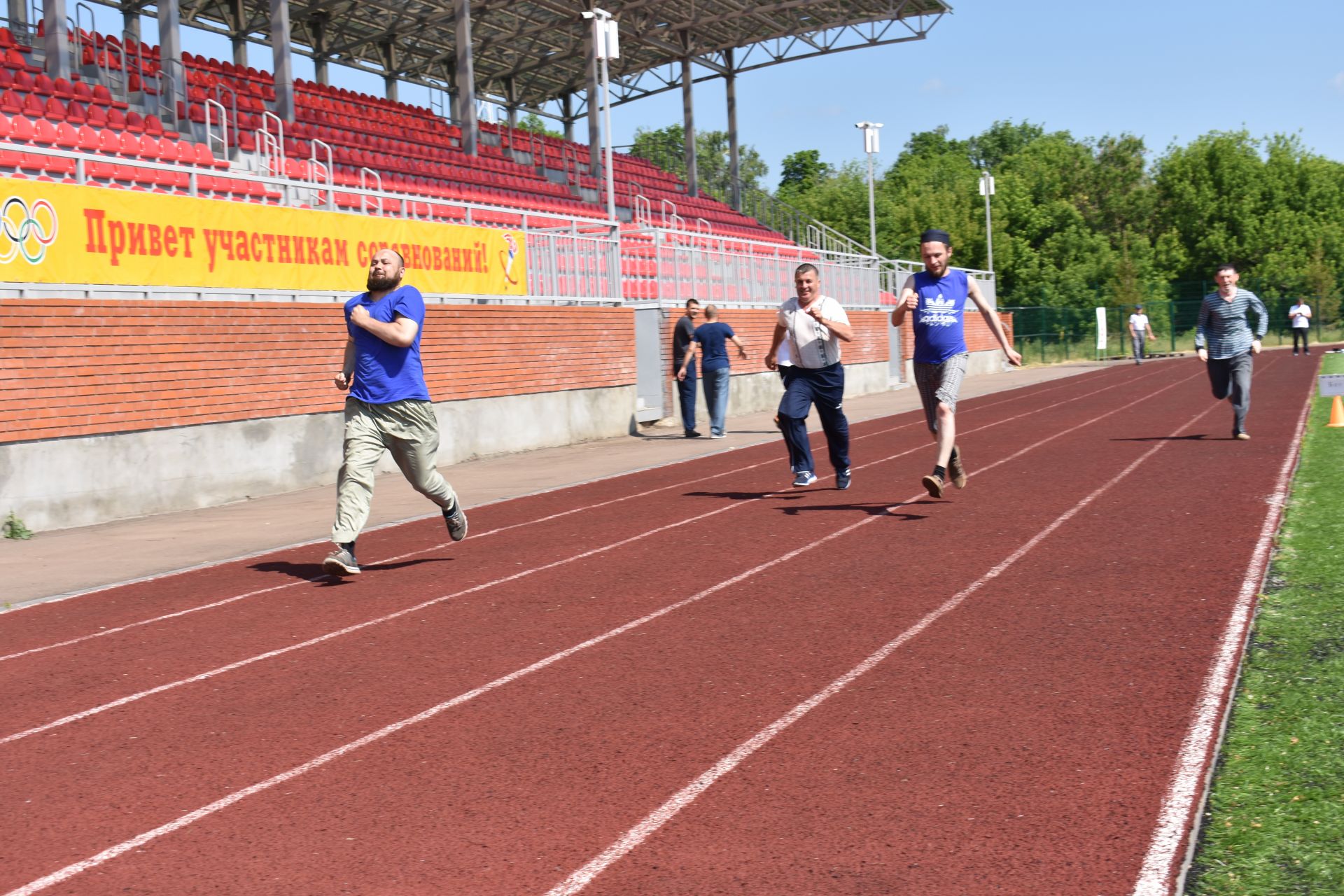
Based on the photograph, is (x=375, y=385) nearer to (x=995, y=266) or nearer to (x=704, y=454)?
(x=704, y=454)

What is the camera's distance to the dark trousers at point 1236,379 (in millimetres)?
15703

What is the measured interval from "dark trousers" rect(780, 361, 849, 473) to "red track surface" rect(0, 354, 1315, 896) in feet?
5.12

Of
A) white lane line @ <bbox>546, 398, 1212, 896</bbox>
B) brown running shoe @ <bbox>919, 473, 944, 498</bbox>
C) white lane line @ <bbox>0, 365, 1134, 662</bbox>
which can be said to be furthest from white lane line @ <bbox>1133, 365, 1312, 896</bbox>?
white lane line @ <bbox>0, 365, 1134, 662</bbox>

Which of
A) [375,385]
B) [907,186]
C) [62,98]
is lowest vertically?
[375,385]

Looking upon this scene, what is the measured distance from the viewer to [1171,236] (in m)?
78.4

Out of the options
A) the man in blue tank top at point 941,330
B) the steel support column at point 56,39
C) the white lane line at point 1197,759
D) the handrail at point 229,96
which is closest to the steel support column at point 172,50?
the handrail at point 229,96

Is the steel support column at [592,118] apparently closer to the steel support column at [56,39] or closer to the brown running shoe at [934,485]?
the steel support column at [56,39]

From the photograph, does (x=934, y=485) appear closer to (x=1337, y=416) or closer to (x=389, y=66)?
(x=1337, y=416)

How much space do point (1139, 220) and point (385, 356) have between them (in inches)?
3206

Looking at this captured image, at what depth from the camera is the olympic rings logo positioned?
39.3 ft

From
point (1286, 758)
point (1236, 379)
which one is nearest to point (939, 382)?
point (1236, 379)

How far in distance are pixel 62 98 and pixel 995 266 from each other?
61858mm

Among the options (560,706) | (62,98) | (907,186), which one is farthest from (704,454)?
(907,186)

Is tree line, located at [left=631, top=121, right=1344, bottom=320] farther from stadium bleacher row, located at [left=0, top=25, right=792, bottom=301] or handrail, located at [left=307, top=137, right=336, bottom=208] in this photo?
handrail, located at [left=307, top=137, right=336, bottom=208]
